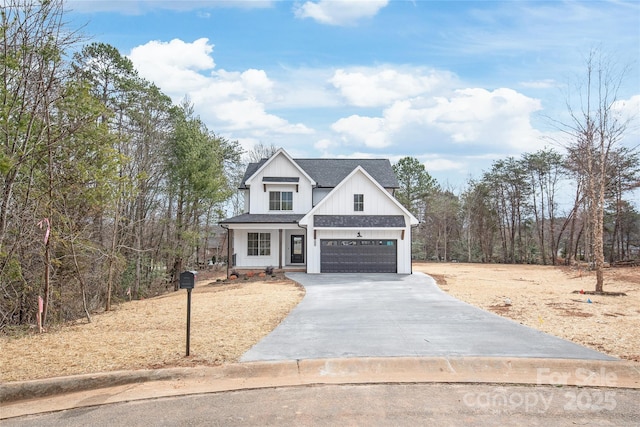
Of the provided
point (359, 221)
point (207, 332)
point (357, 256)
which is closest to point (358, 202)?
point (359, 221)

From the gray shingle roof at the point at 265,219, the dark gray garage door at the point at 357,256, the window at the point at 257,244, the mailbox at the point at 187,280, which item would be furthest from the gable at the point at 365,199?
the mailbox at the point at 187,280

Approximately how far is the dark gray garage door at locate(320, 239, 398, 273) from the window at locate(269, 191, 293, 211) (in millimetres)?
3957

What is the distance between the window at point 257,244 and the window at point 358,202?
536 centimetres

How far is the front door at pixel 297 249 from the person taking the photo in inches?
995

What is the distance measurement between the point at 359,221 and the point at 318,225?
210cm

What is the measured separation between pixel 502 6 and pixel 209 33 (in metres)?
9.42

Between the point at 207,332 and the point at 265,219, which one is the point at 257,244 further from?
the point at 207,332

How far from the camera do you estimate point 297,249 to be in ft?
83.1

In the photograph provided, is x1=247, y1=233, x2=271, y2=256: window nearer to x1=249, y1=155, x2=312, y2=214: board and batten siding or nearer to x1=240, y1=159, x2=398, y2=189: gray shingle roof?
x1=249, y1=155, x2=312, y2=214: board and batten siding

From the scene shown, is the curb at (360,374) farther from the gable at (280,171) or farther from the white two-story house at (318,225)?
the gable at (280,171)

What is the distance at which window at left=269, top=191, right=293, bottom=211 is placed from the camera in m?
24.9

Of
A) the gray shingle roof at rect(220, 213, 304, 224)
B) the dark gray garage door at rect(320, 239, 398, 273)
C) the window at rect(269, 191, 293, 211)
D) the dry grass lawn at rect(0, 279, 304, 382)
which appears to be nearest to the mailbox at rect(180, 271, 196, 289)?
the dry grass lawn at rect(0, 279, 304, 382)

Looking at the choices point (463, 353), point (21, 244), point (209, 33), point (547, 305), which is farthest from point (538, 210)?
point (21, 244)

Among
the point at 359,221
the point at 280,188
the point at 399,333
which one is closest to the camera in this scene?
the point at 399,333
